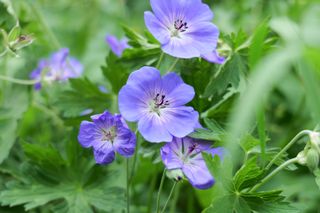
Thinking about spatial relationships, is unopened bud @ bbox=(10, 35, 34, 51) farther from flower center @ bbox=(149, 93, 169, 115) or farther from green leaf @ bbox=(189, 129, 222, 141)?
green leaf @ bbox=(189, 129, 222, 141)

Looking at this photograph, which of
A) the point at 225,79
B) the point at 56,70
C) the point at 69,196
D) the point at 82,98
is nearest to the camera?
the point at 225,79

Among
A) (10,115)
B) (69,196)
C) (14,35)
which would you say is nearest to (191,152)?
(69,196)

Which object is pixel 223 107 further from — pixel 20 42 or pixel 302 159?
pixel 20 42

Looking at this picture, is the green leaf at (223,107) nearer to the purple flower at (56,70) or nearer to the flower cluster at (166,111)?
the flower cluster at (166,111)

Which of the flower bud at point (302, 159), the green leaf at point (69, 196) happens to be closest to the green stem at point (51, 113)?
the green leaf at point (69, 196)

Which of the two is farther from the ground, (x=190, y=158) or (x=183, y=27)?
(x=183, y=27)

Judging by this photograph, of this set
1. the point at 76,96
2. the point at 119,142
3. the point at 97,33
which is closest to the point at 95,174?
the point at 76,96
